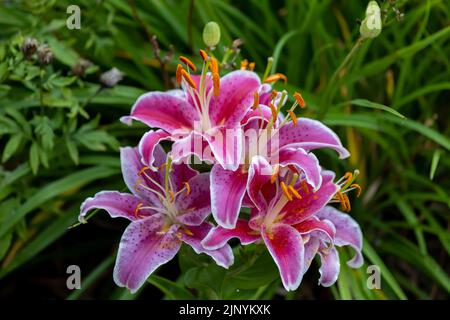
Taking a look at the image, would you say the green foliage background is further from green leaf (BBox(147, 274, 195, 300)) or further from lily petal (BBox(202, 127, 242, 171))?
lily petal (BBox(202, 127, 242, 171))

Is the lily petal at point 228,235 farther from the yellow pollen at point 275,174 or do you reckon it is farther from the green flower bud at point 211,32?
the green flower bud at point 211,32

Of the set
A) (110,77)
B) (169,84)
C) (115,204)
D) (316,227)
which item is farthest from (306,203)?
(169,84)

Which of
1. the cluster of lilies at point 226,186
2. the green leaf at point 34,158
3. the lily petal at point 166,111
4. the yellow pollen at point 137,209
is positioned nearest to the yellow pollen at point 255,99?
the cluster of lilies at point 226,186

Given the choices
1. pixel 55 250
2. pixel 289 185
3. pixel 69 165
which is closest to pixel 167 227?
pixel 289 185

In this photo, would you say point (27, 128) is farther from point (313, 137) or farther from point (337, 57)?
point (337, 57)

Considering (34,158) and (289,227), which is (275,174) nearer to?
(289,227)

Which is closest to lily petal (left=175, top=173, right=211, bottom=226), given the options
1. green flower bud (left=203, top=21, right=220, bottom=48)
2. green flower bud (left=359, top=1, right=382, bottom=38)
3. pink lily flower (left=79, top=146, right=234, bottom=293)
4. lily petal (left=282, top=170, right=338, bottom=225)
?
pink lily flower (left=79, top=146, right=234, bottom=293)
